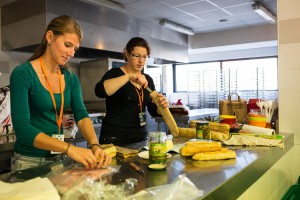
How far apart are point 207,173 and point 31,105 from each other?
2.58 feet

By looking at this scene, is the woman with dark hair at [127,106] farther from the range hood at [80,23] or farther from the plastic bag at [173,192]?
the range hood at [80,23]

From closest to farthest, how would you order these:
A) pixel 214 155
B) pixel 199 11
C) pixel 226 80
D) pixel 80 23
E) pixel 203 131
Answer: pixel 214 155 < pixel 203 131 < pixel 80 23 < pixel 199 11 < pixel 226 80

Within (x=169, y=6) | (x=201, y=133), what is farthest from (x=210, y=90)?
(x=201, y=133)

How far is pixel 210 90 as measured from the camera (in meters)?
6.32

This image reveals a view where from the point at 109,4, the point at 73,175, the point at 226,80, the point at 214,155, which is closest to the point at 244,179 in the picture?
the point at 214,155

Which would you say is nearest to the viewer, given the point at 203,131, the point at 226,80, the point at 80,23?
the point at 203,131

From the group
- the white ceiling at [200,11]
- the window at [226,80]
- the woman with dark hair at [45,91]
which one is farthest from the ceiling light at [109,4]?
the window at [226,80]

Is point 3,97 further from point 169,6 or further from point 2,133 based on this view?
point 169,6

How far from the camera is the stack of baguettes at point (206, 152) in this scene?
3.69ft

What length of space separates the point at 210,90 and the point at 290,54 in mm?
4403

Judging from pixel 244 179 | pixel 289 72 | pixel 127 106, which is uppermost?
pixel 289 72

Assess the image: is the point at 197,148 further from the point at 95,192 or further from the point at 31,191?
the point at 31,191

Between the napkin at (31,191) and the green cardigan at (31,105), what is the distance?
344mm

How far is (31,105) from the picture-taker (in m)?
1.21
